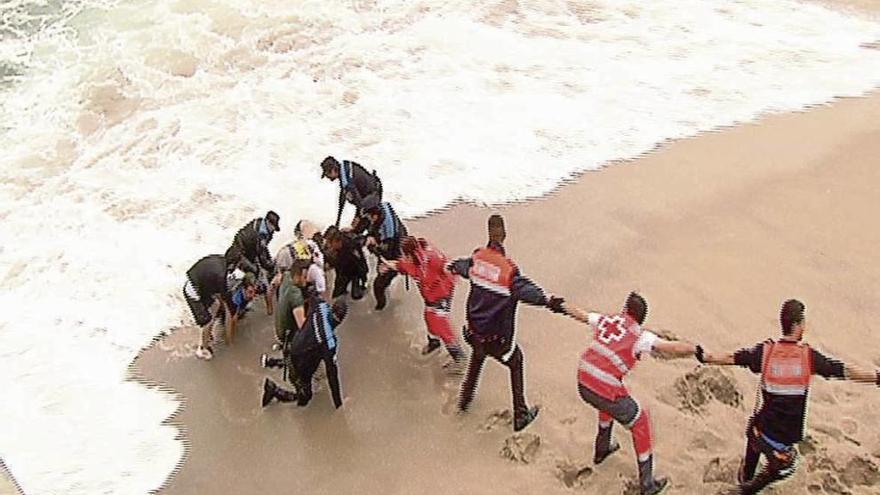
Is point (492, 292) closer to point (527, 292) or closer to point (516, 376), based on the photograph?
point (527, 292)

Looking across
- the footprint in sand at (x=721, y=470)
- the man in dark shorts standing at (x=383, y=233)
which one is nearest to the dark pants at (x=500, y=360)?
the footprint in sand at (x=721, y=470)

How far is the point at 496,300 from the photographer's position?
243 inches

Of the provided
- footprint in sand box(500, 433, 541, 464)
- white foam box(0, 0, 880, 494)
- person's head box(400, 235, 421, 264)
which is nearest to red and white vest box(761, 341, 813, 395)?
footprint in sand box(500, 433, 541, 464)

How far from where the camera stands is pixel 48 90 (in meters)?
12.6

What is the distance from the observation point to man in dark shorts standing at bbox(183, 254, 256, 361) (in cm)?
737

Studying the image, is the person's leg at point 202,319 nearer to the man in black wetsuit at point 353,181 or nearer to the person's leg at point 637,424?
the man in black wetsuit at point 353,181

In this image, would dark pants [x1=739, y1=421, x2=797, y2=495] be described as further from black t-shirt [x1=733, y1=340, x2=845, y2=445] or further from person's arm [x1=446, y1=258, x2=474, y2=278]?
person's arm [x1=446, y1=258, x2=474, y2=278]

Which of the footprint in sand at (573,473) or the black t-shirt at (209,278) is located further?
the black t-shirt at (209,278)

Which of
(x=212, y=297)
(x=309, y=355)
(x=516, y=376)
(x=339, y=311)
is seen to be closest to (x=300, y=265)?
(x=309, y=355)

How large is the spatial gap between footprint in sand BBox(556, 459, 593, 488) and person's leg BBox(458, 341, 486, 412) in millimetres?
772

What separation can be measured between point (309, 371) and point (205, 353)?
4.15 feet

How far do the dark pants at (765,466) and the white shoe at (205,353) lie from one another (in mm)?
3903

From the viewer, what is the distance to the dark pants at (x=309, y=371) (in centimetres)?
658

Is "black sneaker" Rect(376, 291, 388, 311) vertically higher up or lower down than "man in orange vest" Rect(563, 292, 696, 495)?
lower down
